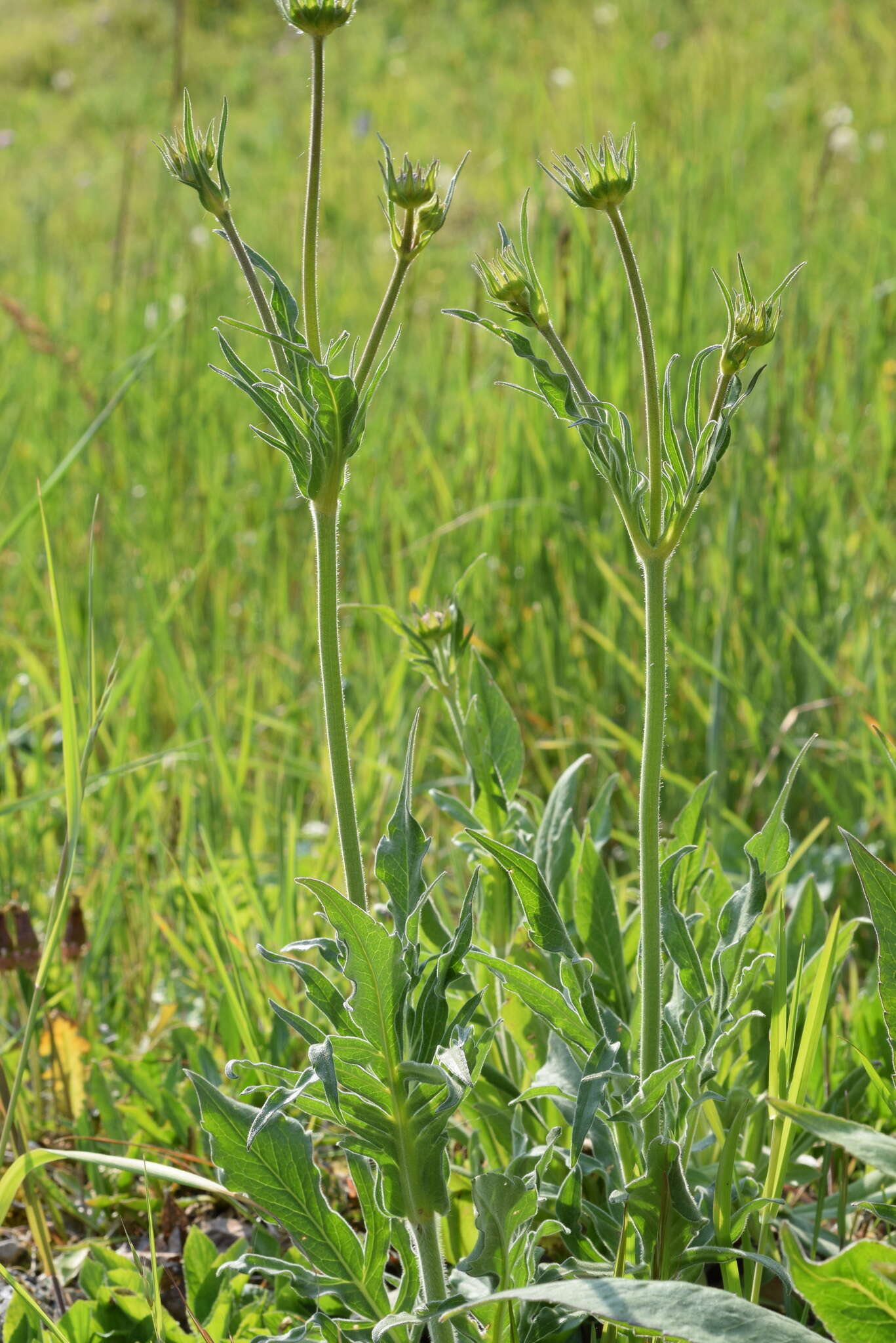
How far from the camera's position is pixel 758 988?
1068 millimetres

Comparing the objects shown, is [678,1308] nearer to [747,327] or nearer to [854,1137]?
[854,1137]

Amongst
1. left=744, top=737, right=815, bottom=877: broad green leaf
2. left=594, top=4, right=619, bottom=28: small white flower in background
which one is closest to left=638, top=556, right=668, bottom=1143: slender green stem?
left=744, top=737, right=815, bottom=877: broad green leaf

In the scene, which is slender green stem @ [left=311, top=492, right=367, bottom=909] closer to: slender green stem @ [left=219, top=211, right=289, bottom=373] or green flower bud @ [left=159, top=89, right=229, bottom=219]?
slender green stem @ [left=219, top=211, right=289, bottom=373]

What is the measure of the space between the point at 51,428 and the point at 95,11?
1476 centimetres

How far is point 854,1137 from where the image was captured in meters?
0.70

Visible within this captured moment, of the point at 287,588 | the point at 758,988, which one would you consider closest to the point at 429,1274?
the point at 758,988

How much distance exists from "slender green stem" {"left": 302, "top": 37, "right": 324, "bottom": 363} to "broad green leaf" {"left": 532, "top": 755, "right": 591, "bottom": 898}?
1.59ft

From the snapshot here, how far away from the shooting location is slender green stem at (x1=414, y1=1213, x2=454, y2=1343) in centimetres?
81

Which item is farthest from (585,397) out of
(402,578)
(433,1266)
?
(402,578)

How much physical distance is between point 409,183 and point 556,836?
0.59m

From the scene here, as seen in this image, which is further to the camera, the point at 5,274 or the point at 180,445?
the point at 5,274

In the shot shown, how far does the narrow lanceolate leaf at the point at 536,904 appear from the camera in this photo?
2.87 feet

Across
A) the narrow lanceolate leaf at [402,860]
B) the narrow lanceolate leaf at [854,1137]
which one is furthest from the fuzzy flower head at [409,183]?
the narrow lanceolate leaf at [854,1137]

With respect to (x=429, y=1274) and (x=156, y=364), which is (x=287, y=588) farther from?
(x=429, y=1274)
